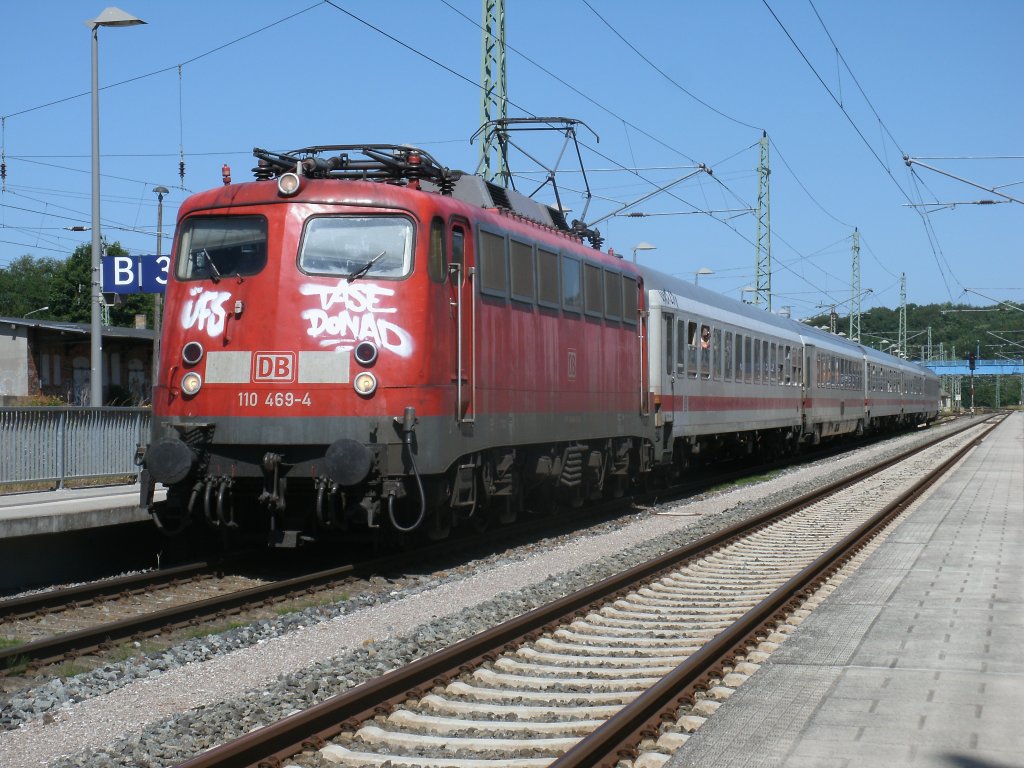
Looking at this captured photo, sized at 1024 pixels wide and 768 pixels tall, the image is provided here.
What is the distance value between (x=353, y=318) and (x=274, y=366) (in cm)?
84

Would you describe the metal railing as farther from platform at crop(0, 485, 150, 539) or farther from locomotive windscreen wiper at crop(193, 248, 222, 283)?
locomotive windscreen wiper at crop(193, 248, 222, 283)

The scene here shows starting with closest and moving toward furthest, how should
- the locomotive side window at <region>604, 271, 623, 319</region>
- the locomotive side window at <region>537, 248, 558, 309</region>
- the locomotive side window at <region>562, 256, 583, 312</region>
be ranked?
1. the locomotive side window at <region>537, 248, 558, 309</region>
2. the locomotive side window at <region>562, 256, 583, 312</region>
3. the locomotive side window at <region>604, 271, 623, 319</region>

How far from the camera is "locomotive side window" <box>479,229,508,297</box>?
1294cm

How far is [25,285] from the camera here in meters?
120

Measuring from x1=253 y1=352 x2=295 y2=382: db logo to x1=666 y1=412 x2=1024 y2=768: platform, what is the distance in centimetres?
510

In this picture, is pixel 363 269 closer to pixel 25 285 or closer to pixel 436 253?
pixel 436 253

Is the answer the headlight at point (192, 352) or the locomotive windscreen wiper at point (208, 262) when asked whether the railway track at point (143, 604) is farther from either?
the locomotive windscreen wiper at point (208, 262)

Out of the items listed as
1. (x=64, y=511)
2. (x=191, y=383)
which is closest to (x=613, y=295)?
(x=191, y=383)

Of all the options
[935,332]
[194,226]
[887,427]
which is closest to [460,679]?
[194,226]

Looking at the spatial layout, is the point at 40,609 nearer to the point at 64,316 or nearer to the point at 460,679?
the point at 460,679

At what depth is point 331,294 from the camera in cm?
1162

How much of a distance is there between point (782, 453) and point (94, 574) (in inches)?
944

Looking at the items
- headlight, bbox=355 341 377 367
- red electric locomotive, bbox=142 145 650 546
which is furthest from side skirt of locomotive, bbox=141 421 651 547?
headlight, bbox=355 341 377 367

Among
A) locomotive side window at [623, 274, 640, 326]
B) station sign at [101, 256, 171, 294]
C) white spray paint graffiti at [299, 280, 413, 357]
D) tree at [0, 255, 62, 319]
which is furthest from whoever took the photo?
tree at [0, 255, 62, 319]
